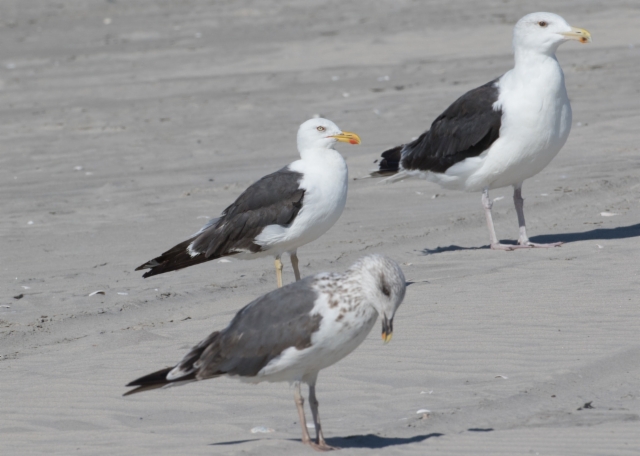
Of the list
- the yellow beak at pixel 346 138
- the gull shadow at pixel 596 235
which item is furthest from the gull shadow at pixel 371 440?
the gull shadow at pixel 596 235

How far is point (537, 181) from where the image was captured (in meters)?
13.1

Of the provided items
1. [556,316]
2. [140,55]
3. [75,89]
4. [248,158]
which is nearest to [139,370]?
[556,316]

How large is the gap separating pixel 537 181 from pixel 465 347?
6150 millimetres

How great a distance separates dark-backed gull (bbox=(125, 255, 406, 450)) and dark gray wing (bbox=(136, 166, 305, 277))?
10.4 feet

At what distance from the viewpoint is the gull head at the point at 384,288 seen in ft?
17.0

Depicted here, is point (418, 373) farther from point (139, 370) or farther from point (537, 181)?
point (537, 181)

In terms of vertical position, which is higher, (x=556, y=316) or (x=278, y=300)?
(x=278, y=300)

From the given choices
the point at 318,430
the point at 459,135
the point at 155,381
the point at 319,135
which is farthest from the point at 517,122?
the point at 155,381

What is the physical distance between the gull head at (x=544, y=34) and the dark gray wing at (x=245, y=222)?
273cm

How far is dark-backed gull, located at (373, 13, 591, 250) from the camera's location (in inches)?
388

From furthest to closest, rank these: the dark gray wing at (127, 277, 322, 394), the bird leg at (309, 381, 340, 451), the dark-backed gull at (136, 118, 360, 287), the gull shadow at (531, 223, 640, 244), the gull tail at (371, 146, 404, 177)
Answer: the gull tail at (371, 146, 404, 177) < the gull shadow at (531, 223, 640, 244) < the dark-backed gull at (136, 118, 360, 287) < the bird leg at (309, 381, 340, 451) < the dark gray wing at (127, 277, 322, 394)

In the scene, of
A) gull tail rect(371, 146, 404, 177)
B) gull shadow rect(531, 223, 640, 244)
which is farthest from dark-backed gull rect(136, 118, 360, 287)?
gull shadow rect(531, 223, 640, 244)

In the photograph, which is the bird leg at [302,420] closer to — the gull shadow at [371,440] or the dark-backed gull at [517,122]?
the gull shadow at [371,440]

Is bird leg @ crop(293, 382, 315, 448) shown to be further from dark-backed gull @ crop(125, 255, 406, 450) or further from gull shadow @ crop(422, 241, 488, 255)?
gull shadow @ crop(422, 241, 488, 255)
